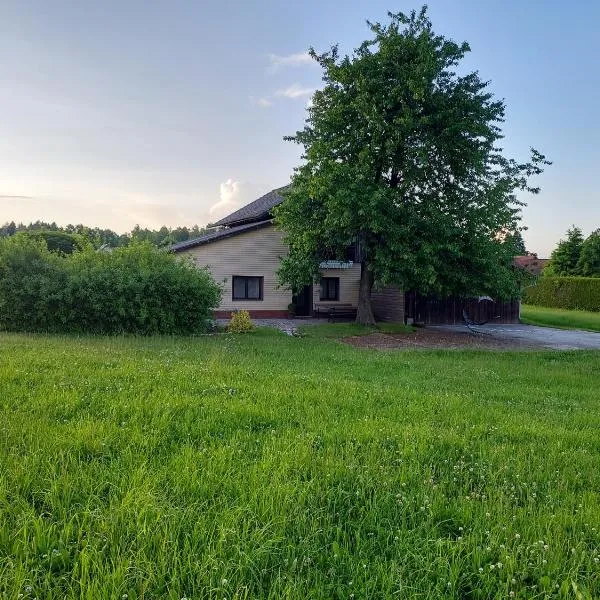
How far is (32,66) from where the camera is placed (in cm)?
1209

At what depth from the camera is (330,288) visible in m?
23.7

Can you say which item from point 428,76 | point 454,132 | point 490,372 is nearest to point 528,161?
point 454,132

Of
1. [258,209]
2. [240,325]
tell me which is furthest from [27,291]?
[258,209]

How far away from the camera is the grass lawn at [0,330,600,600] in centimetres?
214

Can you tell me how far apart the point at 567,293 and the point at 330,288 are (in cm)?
2296

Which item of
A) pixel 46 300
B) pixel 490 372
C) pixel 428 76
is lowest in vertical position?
pixel 490 372

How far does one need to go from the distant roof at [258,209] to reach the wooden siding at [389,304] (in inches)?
286

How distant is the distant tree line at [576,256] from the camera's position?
41719 mm

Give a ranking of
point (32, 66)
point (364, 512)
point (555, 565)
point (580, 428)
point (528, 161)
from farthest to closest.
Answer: point (528, 161), point (32, 66), point (580, 428), point (364, 512), point (555, 565)

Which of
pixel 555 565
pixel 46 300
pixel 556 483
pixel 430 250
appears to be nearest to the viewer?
pixel 555 565

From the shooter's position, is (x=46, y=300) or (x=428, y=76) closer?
(x=46, y=300)

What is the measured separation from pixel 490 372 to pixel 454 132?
9504 millimetres

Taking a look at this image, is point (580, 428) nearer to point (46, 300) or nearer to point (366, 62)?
point (46, 300)

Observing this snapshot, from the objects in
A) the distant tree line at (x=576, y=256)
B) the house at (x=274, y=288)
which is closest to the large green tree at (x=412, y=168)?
the house at (x=274, y=288)
